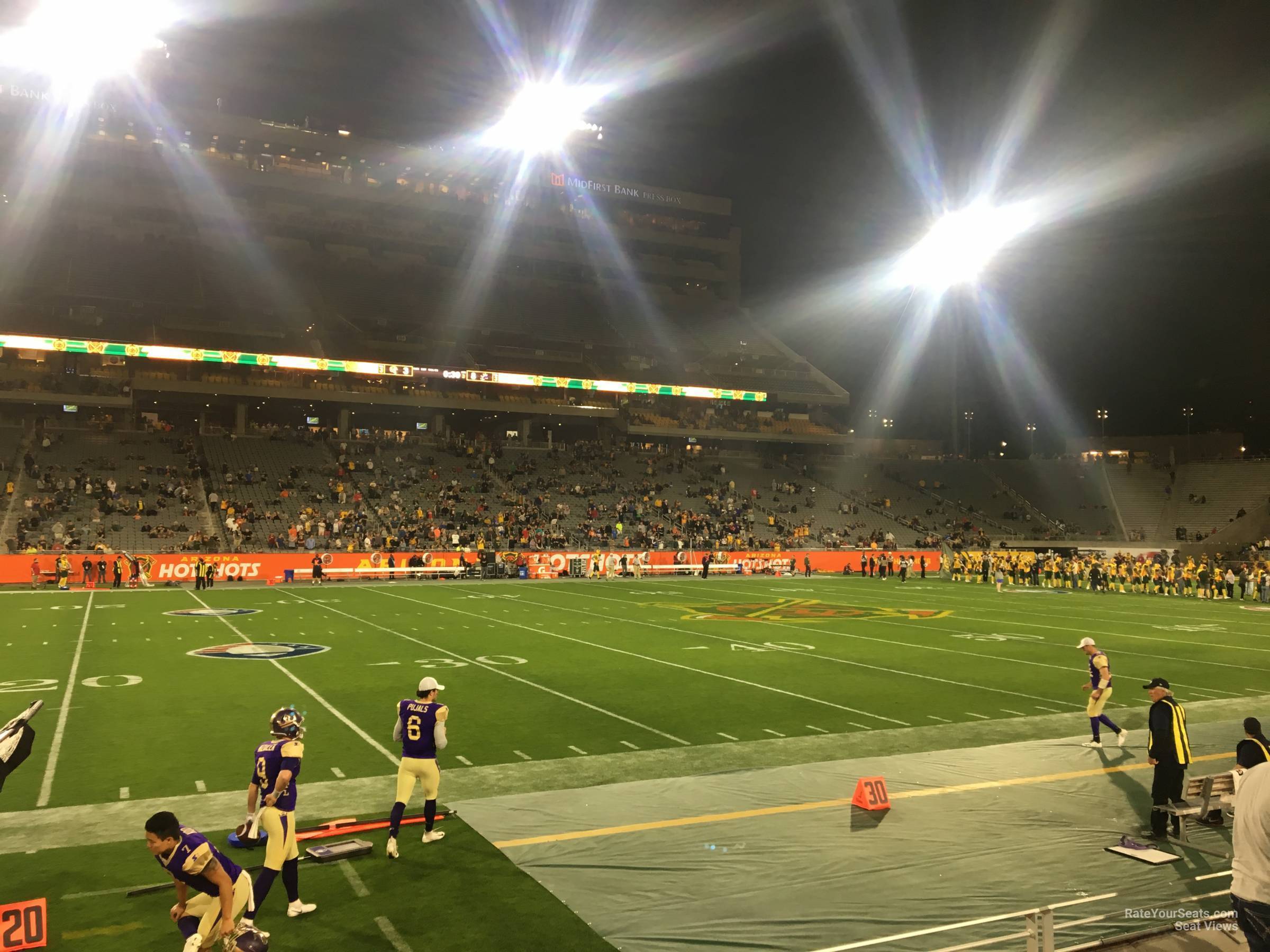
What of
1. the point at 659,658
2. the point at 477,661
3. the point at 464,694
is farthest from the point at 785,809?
the point at 477,661

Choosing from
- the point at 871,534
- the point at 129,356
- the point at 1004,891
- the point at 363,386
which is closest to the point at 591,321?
the point at 363,386

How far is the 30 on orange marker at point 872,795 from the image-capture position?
8984 millimetres

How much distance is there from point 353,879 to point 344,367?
51983mm

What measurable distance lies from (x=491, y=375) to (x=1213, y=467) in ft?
161

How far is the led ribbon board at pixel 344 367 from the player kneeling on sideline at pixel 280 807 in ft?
167

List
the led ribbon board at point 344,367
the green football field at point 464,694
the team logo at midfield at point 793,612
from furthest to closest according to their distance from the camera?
the led ribbon board at point 344,367 → the team logo at midfield at point 793,612 → the green football field at point 464,694

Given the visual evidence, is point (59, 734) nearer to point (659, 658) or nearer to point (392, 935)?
point (392, 935)

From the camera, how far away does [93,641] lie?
2047 cm

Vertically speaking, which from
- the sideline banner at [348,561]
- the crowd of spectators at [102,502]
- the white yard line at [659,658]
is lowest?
the white yard line at [659,658]

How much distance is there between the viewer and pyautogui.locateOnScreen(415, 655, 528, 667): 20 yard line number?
18.1m

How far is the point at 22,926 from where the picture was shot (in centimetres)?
579

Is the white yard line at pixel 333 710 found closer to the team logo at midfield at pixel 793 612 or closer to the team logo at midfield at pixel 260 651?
the team logo at midfield at pixel 260 651

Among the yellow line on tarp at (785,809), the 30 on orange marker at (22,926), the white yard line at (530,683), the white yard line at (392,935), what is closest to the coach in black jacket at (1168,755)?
the yellow line on tarp at (785,809)

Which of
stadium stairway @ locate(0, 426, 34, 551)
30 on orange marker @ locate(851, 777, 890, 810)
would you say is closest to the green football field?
30 on orange marker @ locate(851, 777, 890, 810)
